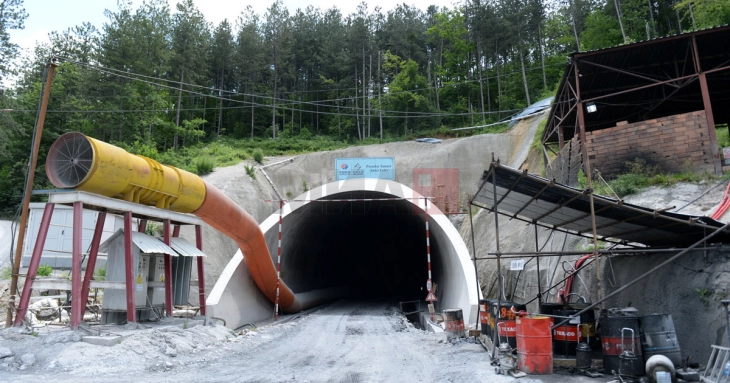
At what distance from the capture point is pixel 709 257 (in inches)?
277

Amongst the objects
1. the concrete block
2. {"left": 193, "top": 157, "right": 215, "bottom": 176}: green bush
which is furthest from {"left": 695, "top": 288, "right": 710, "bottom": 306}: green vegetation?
{"left": 193, "top": 157, "right": 215, "bottom": 176}: green bush

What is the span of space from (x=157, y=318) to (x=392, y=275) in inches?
1023

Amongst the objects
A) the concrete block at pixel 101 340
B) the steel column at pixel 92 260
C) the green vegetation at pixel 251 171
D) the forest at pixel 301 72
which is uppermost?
the forest at pixel 301 72

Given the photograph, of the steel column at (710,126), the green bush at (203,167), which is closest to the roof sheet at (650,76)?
the steel column at (710,126)

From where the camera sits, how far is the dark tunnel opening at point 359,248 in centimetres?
1966

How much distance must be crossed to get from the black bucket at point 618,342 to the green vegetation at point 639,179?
20.4 ft

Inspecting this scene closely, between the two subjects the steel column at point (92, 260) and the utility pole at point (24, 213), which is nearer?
the utility pole at point (24, 213)

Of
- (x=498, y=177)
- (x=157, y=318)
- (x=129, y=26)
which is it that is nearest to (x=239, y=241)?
(x=157, y=318)

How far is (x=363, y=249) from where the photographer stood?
1344 inches

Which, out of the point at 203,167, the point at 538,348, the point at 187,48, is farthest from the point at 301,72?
the point at 538,348

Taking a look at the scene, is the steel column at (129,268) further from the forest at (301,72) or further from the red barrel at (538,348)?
the forest at (301,72)

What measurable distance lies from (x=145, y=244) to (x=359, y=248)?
79.6 ft

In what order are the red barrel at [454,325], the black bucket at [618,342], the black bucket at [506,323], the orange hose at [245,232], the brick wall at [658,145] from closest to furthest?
the black bucket at [618,342], the black bucket at [506,323], the red barrel at [454,325], the orange hose at [245,232], the brick wall at [658,145]

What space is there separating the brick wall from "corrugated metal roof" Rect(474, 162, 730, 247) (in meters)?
4.32
